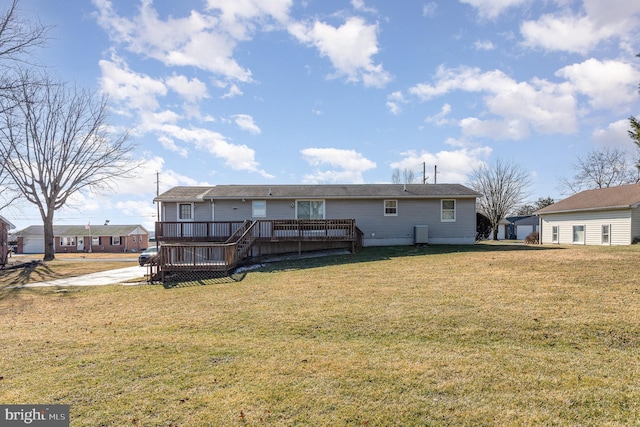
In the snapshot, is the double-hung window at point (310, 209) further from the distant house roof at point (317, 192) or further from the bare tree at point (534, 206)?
the bare tree at point (534, 206)

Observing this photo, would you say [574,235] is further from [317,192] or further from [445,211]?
[317,192]

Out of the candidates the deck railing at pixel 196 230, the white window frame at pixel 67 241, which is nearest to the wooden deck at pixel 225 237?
the deck railing at pixel 196 230

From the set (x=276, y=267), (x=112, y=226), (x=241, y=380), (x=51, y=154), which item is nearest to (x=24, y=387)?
(x=241, y=380)

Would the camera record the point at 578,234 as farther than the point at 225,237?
Yes

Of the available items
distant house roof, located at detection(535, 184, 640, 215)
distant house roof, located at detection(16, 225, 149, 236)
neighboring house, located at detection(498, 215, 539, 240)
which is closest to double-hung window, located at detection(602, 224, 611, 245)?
distant house roof, located at detection(535, 184, 640, 215)

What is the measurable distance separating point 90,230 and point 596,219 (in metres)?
60.5

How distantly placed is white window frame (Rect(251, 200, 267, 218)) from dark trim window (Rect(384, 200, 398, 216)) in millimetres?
7028

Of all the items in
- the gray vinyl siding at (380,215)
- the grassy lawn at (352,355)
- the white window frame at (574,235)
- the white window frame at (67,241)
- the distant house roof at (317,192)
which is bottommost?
the white window frame at (67,241)

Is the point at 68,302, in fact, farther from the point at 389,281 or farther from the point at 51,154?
the point at 51,154

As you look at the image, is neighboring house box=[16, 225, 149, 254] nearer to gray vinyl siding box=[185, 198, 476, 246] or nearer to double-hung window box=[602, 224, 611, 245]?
gray vinyl siding box=[185, 198, 476, 246]

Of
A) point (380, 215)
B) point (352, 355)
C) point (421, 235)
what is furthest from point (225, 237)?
point (352, 355)

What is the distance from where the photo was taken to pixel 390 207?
2061 cm

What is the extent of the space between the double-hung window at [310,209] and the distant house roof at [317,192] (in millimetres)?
557

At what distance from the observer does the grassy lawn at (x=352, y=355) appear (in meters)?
3.60
